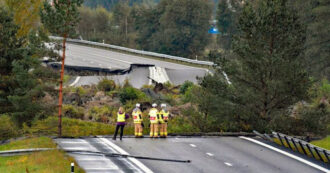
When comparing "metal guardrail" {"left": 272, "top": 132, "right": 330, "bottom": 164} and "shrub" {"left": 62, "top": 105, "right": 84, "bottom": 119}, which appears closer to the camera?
"metal guardrail" {"left": 272, "top": 132, "right": 330, "bottom": 164}

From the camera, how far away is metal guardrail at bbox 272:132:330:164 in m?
24.0

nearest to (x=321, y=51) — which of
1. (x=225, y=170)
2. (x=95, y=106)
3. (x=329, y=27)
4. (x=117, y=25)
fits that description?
(x=329, y=27)

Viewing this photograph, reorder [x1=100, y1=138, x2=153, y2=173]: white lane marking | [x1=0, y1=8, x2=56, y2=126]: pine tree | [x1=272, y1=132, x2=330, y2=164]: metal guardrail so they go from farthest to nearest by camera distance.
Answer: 1. [x1=0, y1=8, x2=56, y2=126]: pine tree
2. [x1=272, y1=132, x2=330, y2=164]: metal guardrail
3. [x1=100, y1=138, x2=153, y2=173]: white lane marking

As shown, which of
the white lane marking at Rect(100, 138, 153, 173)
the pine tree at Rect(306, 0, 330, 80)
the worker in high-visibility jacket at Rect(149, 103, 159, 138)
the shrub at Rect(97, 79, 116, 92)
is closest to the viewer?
the white lane marking at Rect(100, 138, 153, 173)

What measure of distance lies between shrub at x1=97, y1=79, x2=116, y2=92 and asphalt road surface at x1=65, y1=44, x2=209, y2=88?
7.16 feet

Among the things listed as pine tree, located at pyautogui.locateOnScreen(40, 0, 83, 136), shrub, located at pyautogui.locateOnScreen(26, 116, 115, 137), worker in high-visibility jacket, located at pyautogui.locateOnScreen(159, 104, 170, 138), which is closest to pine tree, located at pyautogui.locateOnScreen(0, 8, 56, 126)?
pine tree, located at pyautogui.locateOnScreen(40, 0, 83, 136)

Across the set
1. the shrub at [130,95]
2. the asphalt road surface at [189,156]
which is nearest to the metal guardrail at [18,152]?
the asphalt road surface at [189,156]

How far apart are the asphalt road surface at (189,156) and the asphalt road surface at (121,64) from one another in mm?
21618

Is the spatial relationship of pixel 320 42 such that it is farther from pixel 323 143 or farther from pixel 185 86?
pixel 323 143

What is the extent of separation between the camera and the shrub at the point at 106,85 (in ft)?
163

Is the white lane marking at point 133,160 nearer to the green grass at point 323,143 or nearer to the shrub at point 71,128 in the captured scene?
the shrub at point 71,128

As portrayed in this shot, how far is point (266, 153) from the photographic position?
25516 millimetres

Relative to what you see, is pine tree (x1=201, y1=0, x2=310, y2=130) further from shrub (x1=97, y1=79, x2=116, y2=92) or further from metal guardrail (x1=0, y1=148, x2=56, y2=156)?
shrub (x1=97, y1=79, x2=116, y2=92)

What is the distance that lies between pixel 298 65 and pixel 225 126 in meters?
5.61
